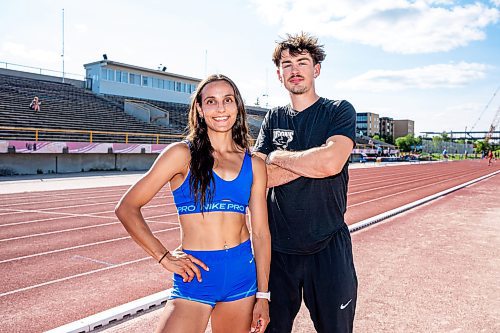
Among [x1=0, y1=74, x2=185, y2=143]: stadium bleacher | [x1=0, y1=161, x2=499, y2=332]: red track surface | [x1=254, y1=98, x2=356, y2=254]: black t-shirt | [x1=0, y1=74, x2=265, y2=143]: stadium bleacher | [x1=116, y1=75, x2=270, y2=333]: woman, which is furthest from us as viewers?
[x1=0, y1=74, x2=185, y2=143]: stadium bleacher

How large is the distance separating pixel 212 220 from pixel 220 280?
331 mm

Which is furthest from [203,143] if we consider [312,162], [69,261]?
[69,261]

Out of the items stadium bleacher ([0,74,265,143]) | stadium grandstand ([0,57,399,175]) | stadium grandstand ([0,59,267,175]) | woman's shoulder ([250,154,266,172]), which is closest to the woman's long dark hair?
woman's shoulder ([250,154,266,172])

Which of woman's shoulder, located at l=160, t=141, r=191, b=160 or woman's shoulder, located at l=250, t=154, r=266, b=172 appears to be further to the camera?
woman's shoulder, located at l=250, t=154, r=266, b=172

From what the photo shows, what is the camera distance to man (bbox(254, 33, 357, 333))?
2.70 metres

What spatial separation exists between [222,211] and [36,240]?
6.73 metres

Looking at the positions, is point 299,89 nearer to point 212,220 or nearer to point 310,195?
point 310,195

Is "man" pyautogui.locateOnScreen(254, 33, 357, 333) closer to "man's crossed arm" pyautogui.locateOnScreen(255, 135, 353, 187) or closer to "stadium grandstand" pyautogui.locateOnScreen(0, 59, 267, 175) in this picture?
"man's crossed arm" pyautogui.locateOnScreen(255, 135, 353, 187)

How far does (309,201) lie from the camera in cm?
278

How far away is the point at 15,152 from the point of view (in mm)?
21109

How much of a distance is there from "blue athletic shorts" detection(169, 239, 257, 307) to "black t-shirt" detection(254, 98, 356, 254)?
0.39 metres

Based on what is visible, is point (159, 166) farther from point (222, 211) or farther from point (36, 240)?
point (36, 240)

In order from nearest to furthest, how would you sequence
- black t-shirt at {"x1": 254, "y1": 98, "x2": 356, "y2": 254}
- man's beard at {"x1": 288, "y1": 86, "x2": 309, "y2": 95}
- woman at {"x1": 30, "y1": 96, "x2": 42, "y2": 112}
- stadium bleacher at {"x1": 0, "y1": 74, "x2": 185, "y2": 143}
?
1. black t-shirt at {"x1": 254, "y1": 98, "x2": 356, "y2": 254}
2. man's beard at {"x1": 288, "y1": 86, "x2": 309, "y2": 95}
3. stadium bleacher at {"x1": 0, "y1": 74, "x2": 185, "y2": 143}
4. woman at {"x1": 30, "y1": 96, "x2": 42, "y2": 112}

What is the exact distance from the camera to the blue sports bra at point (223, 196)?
7.97ft
